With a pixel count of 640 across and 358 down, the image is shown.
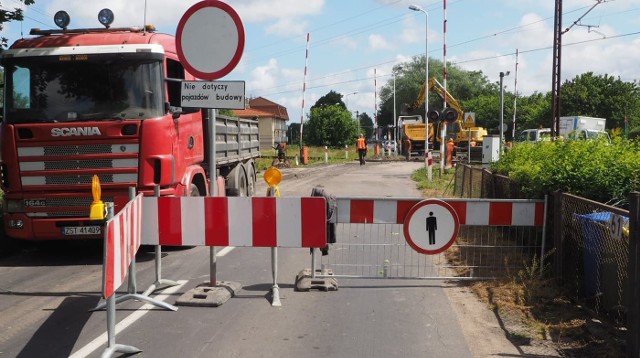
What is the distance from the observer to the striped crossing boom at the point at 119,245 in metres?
4.51

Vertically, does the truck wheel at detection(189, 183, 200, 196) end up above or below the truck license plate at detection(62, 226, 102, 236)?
above

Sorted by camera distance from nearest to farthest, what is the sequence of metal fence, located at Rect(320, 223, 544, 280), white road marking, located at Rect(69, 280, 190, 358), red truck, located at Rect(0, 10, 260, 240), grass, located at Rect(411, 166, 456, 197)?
white road marking, located at Rect(69, 280, 190, 358) < metal fence, located at Rect(320, 223, 544, 280) < red truck, located at Rect(0, 10, 260, 240) < grass, located at Rect(411, 166, 456, 197)

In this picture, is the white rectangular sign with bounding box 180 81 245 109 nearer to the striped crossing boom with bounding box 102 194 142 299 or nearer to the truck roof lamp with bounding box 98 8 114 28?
the striped crossing boom with bounding box 102 194 142 299

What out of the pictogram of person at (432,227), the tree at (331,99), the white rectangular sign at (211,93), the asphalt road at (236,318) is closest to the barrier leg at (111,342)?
the asphalt road at (236,318)

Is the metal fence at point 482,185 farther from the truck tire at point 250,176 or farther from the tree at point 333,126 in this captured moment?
the tree at point 333,126

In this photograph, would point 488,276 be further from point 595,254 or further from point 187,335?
point 187,335

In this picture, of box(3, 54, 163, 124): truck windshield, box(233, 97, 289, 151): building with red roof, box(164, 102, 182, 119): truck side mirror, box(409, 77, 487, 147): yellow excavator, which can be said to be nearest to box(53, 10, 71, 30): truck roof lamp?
box(3, 54, 163, 124): truck windshield

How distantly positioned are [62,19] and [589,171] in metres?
7.72

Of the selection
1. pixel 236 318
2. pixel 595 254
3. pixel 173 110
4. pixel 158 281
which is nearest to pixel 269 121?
pixel 173 110

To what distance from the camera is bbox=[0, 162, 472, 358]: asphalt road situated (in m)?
5.02

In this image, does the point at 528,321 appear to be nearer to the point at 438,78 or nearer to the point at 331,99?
the point at 438,78

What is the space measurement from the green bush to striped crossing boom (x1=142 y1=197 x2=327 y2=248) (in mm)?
2898

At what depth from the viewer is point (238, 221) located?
637 cm

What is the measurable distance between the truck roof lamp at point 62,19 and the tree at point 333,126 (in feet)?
163
